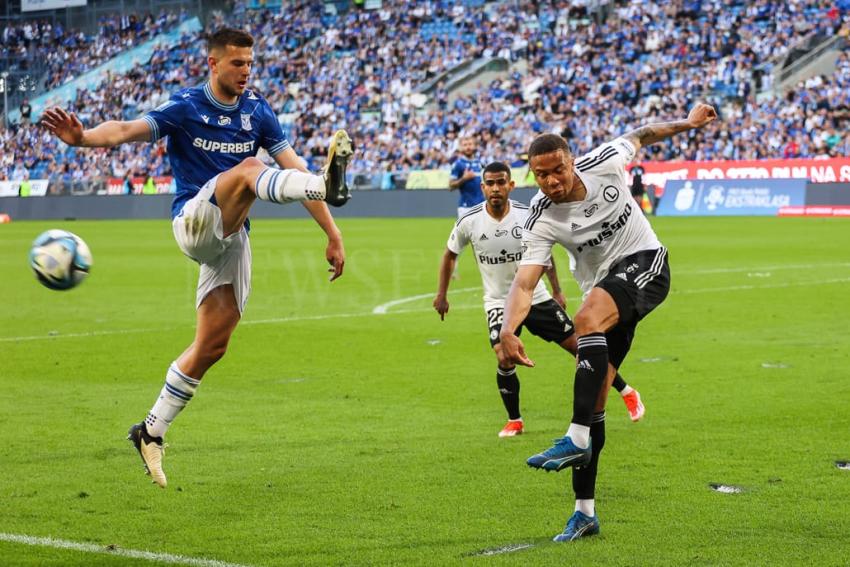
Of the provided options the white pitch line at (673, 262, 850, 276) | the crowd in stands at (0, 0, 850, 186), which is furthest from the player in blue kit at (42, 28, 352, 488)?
the crowd in stands at (0, 0, 850, 186)

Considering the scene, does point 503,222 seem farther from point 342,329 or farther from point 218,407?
point 342,329

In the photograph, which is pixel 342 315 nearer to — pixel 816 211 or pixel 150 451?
pixel 150 451

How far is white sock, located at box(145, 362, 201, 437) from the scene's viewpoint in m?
7.59

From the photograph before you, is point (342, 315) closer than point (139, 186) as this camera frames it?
Yes

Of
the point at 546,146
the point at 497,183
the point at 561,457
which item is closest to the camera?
the point at 561,457

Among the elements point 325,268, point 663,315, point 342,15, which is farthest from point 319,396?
point 342,15

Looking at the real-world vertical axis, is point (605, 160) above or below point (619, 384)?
above

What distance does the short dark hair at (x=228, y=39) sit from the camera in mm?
7500

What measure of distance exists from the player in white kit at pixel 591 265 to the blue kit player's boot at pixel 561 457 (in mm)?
42

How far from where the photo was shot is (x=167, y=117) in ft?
24.8

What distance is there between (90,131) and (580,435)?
3.27 meters

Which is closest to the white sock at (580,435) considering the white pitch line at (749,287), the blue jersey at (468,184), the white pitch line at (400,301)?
the white pitch line at (400,301)

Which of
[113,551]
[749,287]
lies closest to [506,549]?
[113,551]

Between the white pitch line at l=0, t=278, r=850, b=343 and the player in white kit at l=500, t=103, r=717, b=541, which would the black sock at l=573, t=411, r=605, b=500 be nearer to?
the player in white kit at l=500, t=103, r=717, b=541
